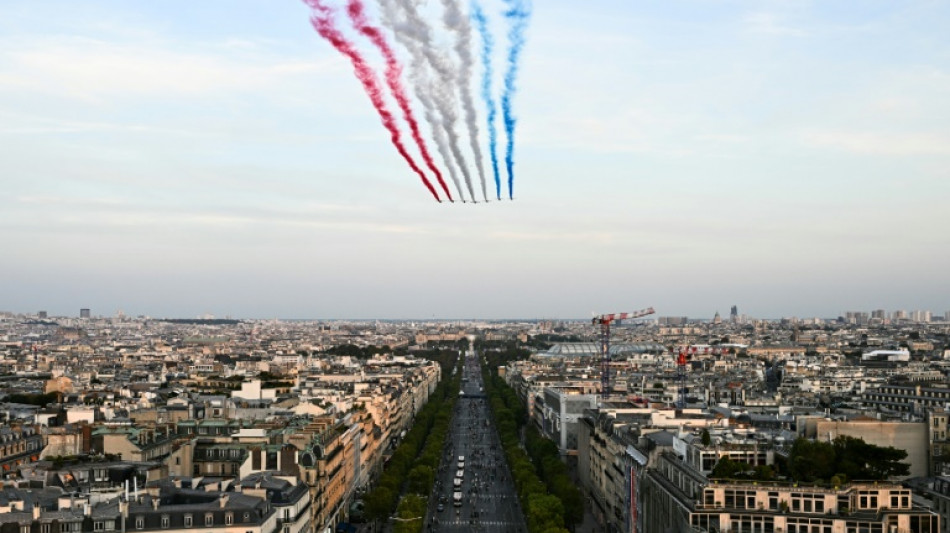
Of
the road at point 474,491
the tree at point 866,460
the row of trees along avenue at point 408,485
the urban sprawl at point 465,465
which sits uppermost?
the tree at point 866,460

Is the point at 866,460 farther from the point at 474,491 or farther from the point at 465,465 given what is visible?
the point at 465,465

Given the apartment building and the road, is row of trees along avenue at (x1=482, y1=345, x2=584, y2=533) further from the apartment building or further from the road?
the apartment building

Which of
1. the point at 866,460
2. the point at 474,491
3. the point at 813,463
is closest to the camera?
the point at 813,463

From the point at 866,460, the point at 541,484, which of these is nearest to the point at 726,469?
the point at 866,460

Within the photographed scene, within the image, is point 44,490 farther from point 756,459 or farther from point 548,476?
point 548,476

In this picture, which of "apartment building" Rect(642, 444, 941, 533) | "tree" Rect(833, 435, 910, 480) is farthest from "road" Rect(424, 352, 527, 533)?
"apartment building" Rect(642, 444, 941, 533)

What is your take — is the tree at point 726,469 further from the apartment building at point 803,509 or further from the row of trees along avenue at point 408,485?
the row of trees along avenue at point 408,485

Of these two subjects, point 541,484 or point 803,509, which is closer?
point 803,509

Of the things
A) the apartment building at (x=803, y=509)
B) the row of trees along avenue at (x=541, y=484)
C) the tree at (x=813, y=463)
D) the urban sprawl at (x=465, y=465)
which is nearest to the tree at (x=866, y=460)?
the urban sprawl at (x=465, y=465)
